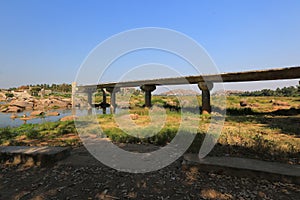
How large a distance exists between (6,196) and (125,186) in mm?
1818

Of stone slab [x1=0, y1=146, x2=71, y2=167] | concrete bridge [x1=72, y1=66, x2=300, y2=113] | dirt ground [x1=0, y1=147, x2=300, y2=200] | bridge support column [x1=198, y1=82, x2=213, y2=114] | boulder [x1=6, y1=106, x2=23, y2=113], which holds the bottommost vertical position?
boulder [x1=6, y1=106, x2=23, y2=113]

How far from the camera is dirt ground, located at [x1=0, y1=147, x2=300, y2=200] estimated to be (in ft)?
9.31

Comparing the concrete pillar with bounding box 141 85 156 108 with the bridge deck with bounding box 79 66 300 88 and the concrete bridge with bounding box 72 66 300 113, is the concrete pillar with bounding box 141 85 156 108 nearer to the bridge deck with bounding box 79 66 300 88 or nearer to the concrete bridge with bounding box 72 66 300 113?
the concrete bridge with bounding box 72 66 300 113

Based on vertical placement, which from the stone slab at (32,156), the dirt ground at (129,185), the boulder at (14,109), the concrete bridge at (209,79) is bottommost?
the boulder at (14,109)

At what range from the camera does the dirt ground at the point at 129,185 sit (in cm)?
284

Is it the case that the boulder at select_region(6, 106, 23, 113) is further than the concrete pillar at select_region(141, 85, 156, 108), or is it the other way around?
the boulder at select_region(6, 106, 23, 113)

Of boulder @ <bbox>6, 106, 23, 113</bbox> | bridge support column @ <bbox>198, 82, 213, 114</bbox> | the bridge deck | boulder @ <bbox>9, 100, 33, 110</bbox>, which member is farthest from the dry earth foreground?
boulder @ <bbox>9, 100, 33, 110</bbox>

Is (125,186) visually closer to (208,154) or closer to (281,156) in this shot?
(208,154)

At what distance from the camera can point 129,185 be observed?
315cm

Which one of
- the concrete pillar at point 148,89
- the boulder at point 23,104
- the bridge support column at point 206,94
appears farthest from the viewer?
the boulder at point 23,104

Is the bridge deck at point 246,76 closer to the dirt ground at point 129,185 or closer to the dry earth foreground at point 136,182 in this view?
the dry earth foreground at point 136,182

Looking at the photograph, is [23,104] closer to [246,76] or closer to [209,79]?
[209,79]

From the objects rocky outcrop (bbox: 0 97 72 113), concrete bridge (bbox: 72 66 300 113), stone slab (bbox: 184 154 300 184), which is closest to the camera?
stone slab (bbox: 184 154 300 184)

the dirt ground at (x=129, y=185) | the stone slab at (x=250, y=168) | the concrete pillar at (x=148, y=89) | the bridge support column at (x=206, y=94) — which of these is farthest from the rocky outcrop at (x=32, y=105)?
the stone slab at (x=250, y=168)
